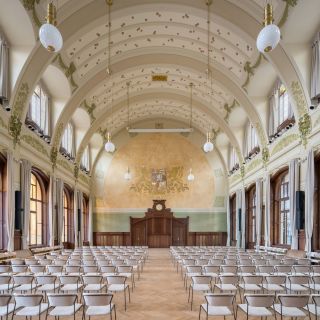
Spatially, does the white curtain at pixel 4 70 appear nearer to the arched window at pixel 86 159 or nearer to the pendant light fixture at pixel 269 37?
the pendant light fixture at pixel 269 37

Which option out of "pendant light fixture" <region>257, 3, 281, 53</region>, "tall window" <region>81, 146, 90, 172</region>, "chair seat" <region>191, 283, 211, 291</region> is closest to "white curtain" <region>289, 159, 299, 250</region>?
"chair seat" <region>191, 283, 211, 291</region>

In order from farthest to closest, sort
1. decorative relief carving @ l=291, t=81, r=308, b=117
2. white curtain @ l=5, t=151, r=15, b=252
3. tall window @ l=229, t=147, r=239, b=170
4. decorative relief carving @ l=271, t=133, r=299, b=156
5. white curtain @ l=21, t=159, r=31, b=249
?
tall window @ l=229, t=147, r=239, b=170 < decorative relief carving @ l=271, t=133, r=299, b=156 < white curtain @ l=21, t=159, r=31, b=249 < decorative relief carving @ l=291, t=81, r=308, b=117 < white curtain @ l=5, t=151, r=15, b=252

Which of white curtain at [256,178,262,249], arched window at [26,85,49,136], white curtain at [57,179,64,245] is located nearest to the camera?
arched window at [26,85,49,136]

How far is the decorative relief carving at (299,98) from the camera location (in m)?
15.4

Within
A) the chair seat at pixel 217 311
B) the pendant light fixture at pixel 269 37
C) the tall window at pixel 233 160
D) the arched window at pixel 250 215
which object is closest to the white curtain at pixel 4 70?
the pendant light fixture at pixel 269 37

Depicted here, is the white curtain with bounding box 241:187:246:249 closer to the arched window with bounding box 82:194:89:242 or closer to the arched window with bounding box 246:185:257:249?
the arched window with bounding box 246:185:257:249

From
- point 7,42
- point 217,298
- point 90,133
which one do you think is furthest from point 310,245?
point 90,133

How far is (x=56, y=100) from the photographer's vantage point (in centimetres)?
2133

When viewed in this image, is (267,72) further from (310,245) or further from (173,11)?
(310,245)

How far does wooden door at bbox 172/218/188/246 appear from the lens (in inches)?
1304

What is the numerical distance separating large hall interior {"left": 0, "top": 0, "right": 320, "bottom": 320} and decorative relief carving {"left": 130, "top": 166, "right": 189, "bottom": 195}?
0.38ft

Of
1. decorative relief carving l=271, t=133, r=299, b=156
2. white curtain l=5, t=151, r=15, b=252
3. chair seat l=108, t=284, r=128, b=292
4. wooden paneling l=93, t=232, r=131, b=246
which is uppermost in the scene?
decorative relief carving l=271, t=133, r=299, b=156

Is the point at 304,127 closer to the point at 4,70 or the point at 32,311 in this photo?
the point at 4,70

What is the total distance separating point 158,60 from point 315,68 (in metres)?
8.84
